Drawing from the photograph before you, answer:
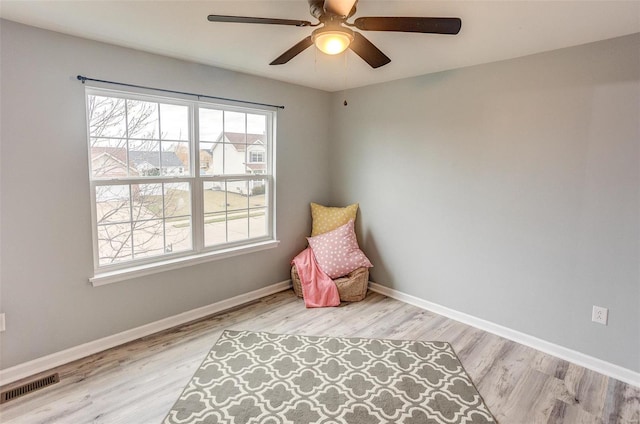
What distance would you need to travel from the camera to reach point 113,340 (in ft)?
8.71

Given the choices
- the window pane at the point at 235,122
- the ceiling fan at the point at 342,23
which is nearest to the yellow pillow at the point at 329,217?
the window pane at the point at 235,122

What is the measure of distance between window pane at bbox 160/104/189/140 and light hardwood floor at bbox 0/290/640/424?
66.4 inches

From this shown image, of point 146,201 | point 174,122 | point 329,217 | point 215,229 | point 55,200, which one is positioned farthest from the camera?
point 329,217

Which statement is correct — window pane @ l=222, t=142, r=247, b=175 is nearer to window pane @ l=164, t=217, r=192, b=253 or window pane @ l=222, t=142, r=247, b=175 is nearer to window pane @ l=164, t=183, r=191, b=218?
window pane @ l=164, t=183, r=191, b=218

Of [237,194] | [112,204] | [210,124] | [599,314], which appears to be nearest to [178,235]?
[112,204]

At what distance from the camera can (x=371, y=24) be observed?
1633mm

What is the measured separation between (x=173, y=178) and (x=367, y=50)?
1961mm

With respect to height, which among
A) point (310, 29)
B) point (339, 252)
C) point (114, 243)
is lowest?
point (339, 252)

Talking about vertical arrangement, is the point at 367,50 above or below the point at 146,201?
above

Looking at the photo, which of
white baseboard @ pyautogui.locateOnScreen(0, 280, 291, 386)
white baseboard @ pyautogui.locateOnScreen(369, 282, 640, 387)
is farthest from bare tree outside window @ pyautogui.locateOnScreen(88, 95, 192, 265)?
white baseboard @ pyautogui.locateOnScreen(369, 282, 640, 387)

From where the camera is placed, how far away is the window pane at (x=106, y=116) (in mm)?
2510

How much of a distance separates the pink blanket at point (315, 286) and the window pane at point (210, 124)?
1.58 m

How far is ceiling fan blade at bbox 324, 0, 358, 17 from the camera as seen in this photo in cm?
147

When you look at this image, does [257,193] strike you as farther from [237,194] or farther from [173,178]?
[173,178]
